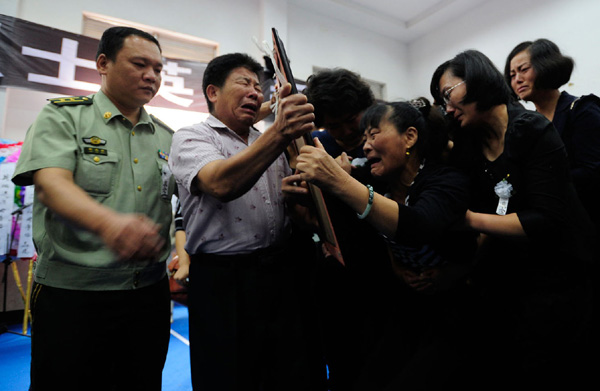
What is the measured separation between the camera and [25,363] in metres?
2.78

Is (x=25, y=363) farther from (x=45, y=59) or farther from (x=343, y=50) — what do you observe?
(x=343, y=50)

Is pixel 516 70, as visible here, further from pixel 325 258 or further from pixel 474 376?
pixel 474 376

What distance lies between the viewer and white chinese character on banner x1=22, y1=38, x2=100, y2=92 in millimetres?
3779

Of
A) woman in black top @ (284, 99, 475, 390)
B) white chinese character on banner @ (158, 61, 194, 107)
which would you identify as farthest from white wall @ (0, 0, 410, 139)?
woman in black top @ (284, 99, 475, 390)

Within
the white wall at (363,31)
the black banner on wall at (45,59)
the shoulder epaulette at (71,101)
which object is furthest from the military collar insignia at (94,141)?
the white wall at (363,31)

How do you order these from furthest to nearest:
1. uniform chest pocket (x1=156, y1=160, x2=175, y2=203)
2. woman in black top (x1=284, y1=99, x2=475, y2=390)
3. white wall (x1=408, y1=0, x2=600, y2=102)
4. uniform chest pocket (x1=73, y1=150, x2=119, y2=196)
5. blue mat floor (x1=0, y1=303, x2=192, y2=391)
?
1. white wall (x1=408, y1=0, x2=600, y2=102)
2. blue mat floor (x1=0, y1=303, x2=192, y2=391)
3. uniform chest pocket (x1=156, y1=160, x2=175, y2=203)
4. uniform chest pocket (x1=73, y1=150, x2=119, y2=196)
5. woman in black top (x1=284, y1=99, x2=475, y2=390)

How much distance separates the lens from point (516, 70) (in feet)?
6.45

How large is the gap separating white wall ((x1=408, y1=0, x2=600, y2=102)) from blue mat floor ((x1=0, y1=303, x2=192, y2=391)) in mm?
6095

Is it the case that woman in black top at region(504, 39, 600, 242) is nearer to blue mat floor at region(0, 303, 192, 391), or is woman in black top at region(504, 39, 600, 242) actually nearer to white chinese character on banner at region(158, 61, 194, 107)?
blue mat floor at region(0, 303, 192, 391)

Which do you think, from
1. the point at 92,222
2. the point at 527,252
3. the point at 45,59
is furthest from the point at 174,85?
the point at 527,252

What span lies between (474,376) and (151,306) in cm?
122

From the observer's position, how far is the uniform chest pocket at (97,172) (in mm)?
1167

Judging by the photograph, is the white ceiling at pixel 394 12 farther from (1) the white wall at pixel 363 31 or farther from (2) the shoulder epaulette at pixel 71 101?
(2) the shoulder epaulette at pixel 71 101

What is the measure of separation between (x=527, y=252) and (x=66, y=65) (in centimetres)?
481
